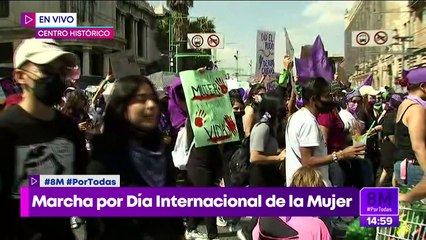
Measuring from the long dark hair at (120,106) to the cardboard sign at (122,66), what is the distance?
42 millimetres

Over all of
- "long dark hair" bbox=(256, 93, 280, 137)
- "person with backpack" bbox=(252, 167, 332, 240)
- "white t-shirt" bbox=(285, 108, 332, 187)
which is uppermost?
"long dark hair" bbox=(256, 93, 280, 137)

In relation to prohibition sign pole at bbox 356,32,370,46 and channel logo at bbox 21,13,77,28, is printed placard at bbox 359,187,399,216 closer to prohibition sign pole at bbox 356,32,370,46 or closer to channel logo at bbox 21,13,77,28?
channel logo at bbox 21,13,77,28

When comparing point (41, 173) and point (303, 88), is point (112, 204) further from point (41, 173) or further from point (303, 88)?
point (303, 88)

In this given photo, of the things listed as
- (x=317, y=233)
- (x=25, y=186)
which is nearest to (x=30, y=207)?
(x=25, y=186)

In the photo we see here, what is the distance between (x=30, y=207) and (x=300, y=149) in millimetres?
2080

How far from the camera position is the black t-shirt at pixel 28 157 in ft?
7.75

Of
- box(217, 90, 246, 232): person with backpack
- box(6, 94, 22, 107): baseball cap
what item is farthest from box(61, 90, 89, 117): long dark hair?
box(217, 90, 246, 232): person with backpack

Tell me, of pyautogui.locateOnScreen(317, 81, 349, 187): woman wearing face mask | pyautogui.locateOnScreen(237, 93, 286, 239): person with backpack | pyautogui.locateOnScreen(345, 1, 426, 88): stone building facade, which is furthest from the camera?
pyautogui.locateOnScreen(345, 1, 426, 88): stone building facade

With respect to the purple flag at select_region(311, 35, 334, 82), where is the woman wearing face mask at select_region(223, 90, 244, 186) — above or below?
below

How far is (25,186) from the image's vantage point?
95.8 inches

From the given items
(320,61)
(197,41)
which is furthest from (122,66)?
(197,41)

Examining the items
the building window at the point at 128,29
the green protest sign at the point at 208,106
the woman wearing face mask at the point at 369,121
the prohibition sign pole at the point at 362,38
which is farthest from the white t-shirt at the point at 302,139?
the prohibition sign pole at the point at 362,38

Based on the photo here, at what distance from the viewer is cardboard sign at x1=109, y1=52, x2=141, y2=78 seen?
264cm

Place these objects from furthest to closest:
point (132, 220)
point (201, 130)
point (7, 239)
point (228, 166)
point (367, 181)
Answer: point (228, 166), point (367, 181), point (201, 130), point (132, 220), point (7, 239)
